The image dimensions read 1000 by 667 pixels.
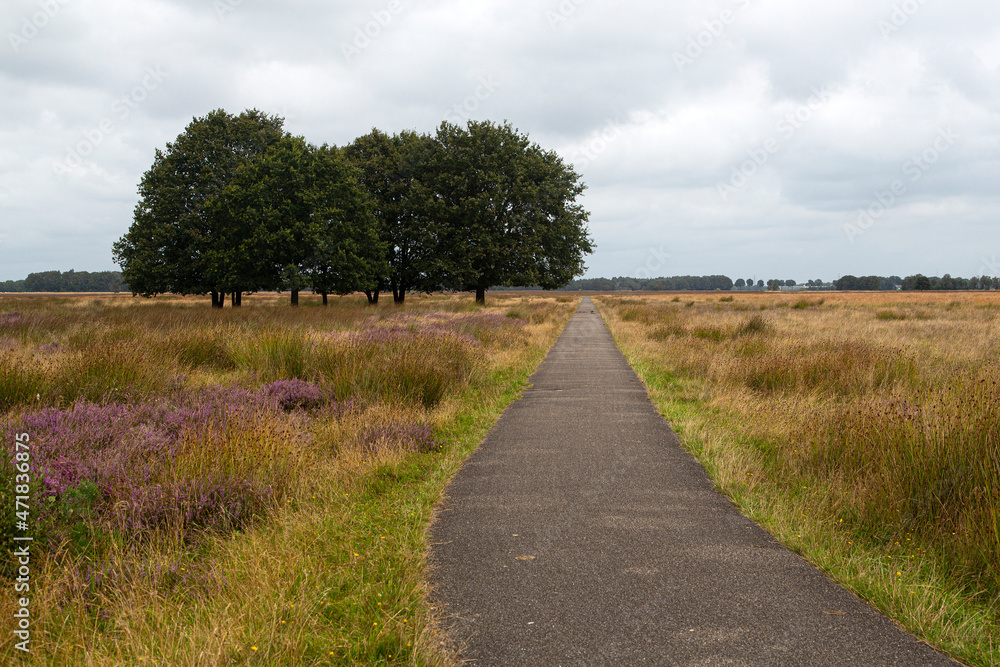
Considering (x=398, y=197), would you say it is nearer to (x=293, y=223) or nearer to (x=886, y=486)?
(x=293, y=223)

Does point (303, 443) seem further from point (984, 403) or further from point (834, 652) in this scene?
point (984, 403)

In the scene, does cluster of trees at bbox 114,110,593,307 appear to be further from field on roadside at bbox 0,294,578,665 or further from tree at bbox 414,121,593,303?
field on roadside at bbox 0,294,578,665

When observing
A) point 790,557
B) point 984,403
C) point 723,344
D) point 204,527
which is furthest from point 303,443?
point 723,344

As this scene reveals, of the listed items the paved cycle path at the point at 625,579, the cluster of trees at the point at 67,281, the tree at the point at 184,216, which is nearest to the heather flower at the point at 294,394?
the paved cycle path at the point at 625,579

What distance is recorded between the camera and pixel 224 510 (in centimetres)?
457

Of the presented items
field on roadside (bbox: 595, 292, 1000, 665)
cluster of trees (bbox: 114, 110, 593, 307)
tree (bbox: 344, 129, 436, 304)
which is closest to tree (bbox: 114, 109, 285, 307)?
cluster of trees (bbox: 114, 110, 593, 307)

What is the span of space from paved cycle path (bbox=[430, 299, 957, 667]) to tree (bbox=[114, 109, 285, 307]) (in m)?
30.2

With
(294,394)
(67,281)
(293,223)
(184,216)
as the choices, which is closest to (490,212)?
(293,223)

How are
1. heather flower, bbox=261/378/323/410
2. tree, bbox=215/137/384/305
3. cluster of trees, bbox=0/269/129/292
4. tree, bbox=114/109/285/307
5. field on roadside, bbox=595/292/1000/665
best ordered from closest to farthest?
field on roadside, bbox=595/292/1000/665 → heather flower, bbox=261/378/323/410 → tree, bbox=215/137/384/305 → tree, bbox=114/109/285/307 → cluster of trees, bbox=0/269/129/292

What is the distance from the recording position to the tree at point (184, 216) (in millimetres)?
33062

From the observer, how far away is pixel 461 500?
17.4 feet

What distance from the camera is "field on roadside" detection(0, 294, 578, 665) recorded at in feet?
9.96

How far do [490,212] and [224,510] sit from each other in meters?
37.3

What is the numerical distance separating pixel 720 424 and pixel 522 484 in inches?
165
